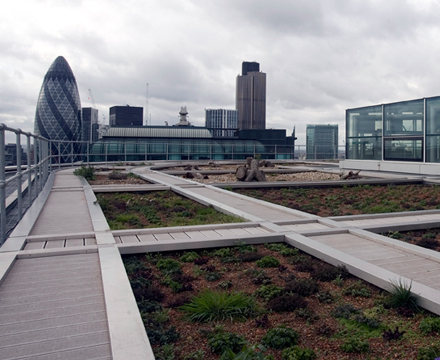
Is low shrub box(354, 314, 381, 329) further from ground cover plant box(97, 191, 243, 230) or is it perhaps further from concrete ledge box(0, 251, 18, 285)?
ground cover plant box(97, 191, 243, 230)

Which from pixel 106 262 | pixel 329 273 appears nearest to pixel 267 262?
pixel 329 273

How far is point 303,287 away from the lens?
3777 millimetres

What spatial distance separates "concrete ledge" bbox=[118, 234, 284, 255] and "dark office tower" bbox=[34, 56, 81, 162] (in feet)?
438

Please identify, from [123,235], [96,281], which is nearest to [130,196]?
[123,235]

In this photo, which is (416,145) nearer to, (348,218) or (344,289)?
(348,218)

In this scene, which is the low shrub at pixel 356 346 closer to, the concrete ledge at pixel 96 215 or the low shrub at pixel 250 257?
the low shrub at pixel 250 257

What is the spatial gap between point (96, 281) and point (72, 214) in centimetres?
362

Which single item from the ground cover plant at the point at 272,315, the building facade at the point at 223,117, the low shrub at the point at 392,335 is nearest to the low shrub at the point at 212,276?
the ground cover plant at the point at 272,315

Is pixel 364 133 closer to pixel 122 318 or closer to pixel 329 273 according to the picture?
pixel 329 273

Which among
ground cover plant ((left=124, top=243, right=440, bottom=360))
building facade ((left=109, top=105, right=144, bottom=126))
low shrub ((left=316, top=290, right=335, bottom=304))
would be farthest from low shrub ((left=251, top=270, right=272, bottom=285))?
building facade ((left=109, top=105, right=144, bottom=126))

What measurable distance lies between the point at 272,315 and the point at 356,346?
0.74 meters

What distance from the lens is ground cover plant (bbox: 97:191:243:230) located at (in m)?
6.54

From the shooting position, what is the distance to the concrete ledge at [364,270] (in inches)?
131

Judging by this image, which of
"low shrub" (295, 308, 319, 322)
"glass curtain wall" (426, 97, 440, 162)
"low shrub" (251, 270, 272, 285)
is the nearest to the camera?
"low shrub" (295, 308, 319, 322)
